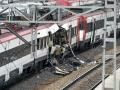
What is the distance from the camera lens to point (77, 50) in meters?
35.7

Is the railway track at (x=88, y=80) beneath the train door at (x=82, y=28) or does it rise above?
beneath

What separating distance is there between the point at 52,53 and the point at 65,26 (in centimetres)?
272

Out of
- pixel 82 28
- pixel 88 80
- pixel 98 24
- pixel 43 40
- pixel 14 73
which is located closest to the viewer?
pixel 14 73

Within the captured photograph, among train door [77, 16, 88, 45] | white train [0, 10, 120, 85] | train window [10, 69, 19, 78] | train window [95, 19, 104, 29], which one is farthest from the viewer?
train window [95, 19, 104, 29]

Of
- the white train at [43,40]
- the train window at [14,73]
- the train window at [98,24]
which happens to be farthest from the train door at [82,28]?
the train window at [14,73]

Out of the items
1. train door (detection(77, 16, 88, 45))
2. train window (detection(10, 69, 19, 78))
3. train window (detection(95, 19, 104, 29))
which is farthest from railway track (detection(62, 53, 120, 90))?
train window (detection(95, 19, 104, 29))

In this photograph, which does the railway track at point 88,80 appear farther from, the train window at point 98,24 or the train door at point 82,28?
the train window at point 98,24

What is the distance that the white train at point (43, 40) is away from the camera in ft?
75.9

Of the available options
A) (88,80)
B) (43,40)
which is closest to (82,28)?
(43,40)

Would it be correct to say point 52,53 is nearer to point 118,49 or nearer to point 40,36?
point 40,36

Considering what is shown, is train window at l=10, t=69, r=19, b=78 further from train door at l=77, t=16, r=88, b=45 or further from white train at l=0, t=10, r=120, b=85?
train door at l=77, t=16, r=88, b=45

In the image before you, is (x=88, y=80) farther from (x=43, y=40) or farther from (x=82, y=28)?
(x=82, y=28)

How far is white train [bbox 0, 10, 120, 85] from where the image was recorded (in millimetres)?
23141

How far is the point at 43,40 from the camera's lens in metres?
27.7
